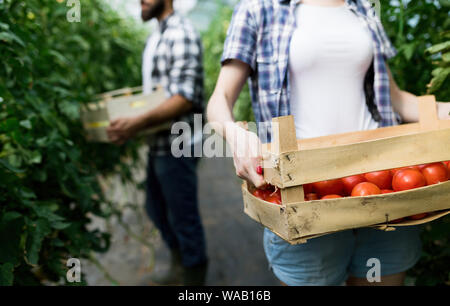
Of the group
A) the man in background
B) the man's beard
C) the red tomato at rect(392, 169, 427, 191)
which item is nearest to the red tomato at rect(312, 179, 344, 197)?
the red tomato at rect(392, 169, 427, 191)

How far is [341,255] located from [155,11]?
75.3 inches

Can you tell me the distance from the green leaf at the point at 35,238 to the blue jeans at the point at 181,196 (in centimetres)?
110

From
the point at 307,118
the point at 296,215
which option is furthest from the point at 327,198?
the point at 307,118

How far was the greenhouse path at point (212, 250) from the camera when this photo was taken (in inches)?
99.8

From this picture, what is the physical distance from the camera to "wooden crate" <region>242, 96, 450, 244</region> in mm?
837

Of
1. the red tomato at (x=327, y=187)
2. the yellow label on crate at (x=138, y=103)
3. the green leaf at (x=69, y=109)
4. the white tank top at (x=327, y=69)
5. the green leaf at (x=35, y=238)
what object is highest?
the yellow label on crate at (x=138, y=103)

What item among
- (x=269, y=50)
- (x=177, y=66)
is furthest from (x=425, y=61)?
(x=177, y=66)

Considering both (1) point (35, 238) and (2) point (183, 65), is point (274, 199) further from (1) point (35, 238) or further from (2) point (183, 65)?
(2) point (183, 65)

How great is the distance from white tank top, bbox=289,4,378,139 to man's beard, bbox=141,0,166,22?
1.43 m

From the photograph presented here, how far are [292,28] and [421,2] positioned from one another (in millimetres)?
764

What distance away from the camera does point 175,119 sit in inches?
91.7

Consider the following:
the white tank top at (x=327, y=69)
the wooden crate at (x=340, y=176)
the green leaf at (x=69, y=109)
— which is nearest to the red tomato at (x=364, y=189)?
the wooden crate at (x=340, y=176)

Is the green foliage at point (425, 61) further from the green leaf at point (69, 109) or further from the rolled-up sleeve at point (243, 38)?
the green leaf at point (69, 109)

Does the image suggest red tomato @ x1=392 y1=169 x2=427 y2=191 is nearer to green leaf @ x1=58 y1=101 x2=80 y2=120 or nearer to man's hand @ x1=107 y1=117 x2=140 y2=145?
green leaf @ x1=58 y1=101 x2=80 y2=120
